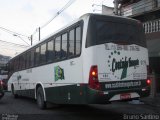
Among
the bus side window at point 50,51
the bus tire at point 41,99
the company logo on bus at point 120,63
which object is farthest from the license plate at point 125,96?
the bus tire at point 41,99

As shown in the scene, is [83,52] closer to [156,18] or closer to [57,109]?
[57,109]

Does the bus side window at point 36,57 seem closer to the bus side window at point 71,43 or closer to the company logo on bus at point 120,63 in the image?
the bus side window at point 71,43

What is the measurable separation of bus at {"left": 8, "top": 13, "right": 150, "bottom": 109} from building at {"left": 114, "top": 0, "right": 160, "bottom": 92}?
366 inches

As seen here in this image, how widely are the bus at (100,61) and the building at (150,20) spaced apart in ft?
30.5

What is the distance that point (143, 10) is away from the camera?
942 inches

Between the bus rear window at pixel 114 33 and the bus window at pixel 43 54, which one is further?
the bus window at pixel 43 54

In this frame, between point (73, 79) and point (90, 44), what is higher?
point (90, 44)

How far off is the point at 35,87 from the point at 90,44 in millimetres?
5885

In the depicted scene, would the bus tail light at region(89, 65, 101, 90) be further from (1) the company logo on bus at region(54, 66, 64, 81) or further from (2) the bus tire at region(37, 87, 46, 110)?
(2) the bus tire at region(37, 87, 46, 110)

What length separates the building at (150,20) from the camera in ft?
66.0

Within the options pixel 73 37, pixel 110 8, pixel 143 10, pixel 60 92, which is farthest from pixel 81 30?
pixel 110 8

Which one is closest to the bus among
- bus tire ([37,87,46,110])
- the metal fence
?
bus tire ([37,87,46,110])

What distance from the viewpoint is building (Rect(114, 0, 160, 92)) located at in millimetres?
20109

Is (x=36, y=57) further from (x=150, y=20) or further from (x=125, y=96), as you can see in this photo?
(x=150, y=20)
